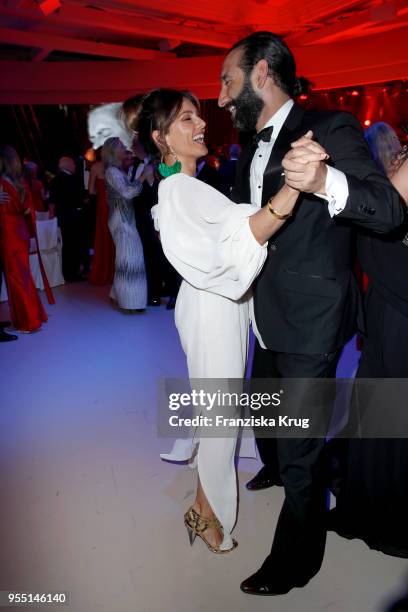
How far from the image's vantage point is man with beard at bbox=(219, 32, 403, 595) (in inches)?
60.1

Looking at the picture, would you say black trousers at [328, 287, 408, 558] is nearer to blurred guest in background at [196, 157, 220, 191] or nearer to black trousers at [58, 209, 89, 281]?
blurred guest in background at [196, 157, 220, 191]

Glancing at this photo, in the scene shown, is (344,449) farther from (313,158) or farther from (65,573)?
(313,158)

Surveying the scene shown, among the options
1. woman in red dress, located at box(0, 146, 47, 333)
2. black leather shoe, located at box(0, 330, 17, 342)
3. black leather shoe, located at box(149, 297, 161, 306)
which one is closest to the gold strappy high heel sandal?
black leather shoe, located at box(0, 330, 17, 342)

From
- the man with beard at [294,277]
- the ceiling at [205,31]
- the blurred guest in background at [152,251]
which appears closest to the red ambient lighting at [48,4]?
the ceiling at [205,31]

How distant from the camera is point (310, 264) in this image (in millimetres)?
1532

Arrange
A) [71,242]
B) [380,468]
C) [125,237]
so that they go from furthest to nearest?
1. [71,242]
2. [125,237]
3. [380,468]

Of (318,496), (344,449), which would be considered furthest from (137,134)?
(344,449)

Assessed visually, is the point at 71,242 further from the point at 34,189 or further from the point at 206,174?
the point at 206,174

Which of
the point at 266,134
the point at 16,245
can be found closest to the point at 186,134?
the point at 266,134

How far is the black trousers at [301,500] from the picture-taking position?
157cm

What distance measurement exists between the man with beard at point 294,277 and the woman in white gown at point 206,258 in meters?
0.13

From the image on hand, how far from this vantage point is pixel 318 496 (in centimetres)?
161

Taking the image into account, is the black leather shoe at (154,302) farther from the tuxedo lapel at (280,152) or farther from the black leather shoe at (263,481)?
the tuxedo lapel at (280,152)

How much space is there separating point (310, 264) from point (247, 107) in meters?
0.56
